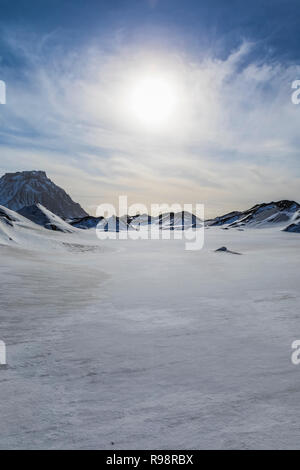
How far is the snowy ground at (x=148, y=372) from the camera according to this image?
2854 millimetres

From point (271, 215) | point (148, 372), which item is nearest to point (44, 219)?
point (148, 372)

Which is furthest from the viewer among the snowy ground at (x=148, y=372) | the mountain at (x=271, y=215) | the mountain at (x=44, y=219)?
the mountain at (x=271, y=215)

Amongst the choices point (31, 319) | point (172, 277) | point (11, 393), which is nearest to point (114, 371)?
point (11, 393)

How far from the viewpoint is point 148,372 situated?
13.6ft

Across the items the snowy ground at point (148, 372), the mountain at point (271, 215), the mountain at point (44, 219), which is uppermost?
the mountain at point (271, 215)

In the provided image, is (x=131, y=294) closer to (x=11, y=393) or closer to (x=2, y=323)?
(x=2, y=323)

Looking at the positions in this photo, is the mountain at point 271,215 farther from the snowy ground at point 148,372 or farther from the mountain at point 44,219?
the snowy ground at point 148,372

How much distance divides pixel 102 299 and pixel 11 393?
5.23m

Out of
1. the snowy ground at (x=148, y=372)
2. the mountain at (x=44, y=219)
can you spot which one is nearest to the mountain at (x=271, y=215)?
the mountain at (x=44, y=219)

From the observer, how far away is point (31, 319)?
639 centimetres

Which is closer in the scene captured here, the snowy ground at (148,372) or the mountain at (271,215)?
the snowy ground at (148,372)

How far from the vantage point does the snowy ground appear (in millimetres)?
2854

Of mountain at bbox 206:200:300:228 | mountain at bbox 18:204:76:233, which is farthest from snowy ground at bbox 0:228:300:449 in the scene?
mountain at bbox 206:200:300:228

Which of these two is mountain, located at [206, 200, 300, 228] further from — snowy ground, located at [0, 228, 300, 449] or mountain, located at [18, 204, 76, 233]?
snowy ground, located at [0, 228, 300, 449]
